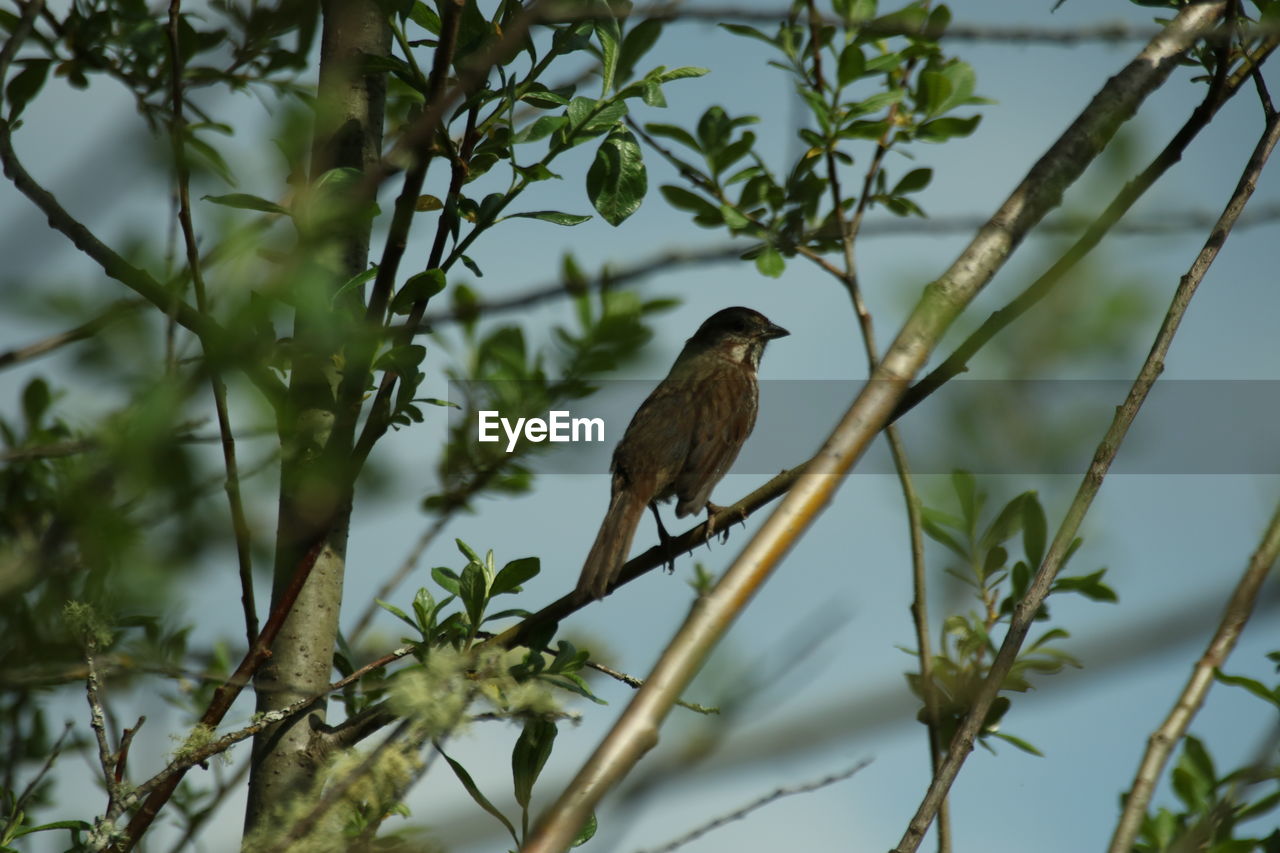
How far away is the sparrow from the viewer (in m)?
5.86

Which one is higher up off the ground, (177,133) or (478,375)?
(478,375)

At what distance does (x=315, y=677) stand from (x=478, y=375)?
922 millimetres

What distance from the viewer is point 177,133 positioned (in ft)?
5.54

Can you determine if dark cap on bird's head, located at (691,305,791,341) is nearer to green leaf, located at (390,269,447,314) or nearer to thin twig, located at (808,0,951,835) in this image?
thin twig, located at (808,0,951,835)

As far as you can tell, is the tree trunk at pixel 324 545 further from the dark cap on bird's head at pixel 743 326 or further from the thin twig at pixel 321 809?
the dark cap on bird's head at pixel 743 326

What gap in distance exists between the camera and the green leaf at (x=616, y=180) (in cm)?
322

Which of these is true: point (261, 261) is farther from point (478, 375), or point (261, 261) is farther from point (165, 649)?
point (165, 649)

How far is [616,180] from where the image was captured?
3229 millimetres

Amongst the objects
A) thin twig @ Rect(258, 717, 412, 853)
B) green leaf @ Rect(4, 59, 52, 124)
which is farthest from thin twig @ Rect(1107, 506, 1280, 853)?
green leaf @ Rect(4, 59, 52, 124)

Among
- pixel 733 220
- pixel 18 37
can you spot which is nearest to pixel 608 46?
pixel 733 220

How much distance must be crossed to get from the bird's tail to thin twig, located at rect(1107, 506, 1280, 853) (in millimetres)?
1753

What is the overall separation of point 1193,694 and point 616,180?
181 cm

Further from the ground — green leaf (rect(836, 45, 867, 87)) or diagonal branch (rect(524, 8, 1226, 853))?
green leaf (rect(836, 45, 867, 87))

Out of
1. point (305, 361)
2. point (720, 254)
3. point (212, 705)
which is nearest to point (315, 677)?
point (212, 705)
